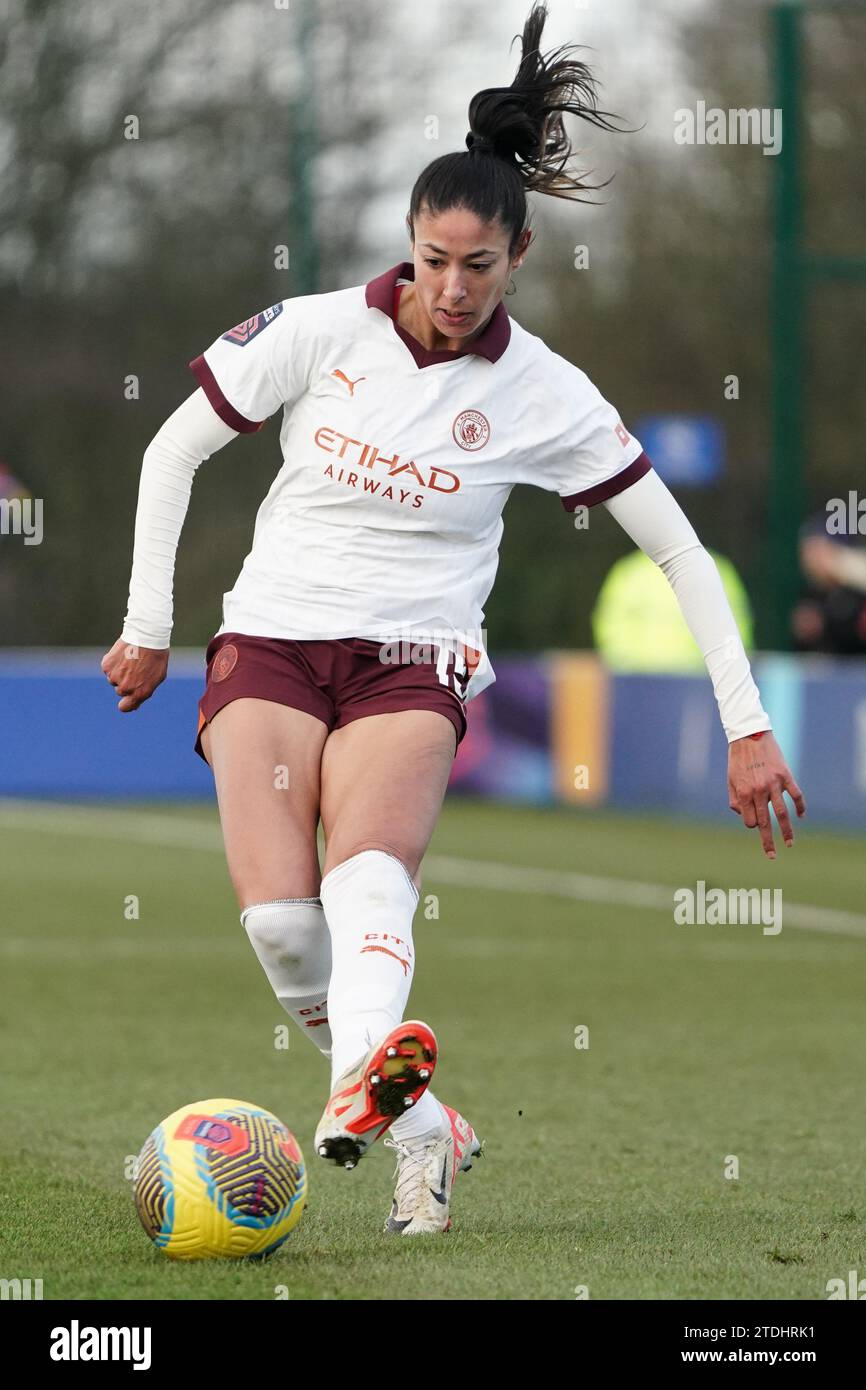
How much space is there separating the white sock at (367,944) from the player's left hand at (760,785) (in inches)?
28.2

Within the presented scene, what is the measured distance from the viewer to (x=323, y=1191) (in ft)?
18.6

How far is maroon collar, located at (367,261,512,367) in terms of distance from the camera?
504 centimetres

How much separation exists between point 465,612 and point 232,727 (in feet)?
1.82

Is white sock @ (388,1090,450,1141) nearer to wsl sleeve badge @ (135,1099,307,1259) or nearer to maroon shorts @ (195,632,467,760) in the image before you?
wsl sleeve badge @ (135,1099,307,1259)

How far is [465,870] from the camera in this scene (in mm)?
13422

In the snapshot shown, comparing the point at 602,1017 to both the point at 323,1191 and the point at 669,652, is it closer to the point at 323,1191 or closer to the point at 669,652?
the point at 323,1191

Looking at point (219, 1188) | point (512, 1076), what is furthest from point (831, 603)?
point (219, 1188)

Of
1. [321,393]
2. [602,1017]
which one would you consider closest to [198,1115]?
[321,393]

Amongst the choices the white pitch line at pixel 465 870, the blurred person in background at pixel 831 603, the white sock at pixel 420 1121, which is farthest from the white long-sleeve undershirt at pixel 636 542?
the blurred person in background at pixel 831 603

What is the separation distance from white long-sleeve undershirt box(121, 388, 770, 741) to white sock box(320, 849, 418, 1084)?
0.65m

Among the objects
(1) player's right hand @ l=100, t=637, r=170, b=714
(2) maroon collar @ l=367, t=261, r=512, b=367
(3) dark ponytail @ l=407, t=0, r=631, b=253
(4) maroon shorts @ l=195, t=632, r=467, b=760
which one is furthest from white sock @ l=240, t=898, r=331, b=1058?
(3) dark ponytail @ l=407, t=0, r=631, b=253

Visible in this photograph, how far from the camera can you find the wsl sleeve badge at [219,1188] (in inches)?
183

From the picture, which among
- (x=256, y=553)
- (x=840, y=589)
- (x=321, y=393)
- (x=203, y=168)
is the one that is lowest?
(x=256, y=553)

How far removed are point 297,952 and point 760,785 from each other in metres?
1.01
